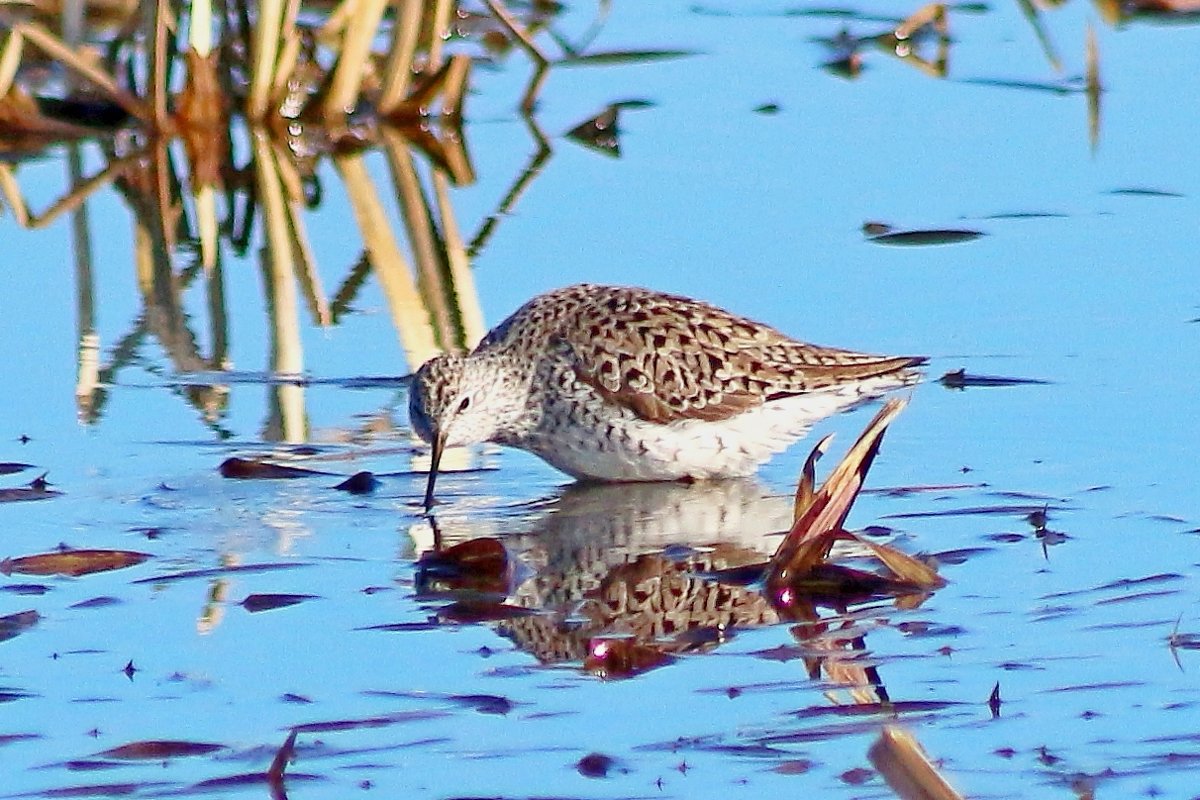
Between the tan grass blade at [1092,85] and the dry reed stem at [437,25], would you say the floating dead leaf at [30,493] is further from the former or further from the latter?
the tan grass blade at [1092,85]

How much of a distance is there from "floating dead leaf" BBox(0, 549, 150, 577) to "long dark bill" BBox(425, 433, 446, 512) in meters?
0.96

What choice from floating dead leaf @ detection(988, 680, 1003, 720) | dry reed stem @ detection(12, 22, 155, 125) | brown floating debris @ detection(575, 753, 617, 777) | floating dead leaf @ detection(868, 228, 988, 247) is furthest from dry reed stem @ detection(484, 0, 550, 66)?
brown floating debris @ detection(575, 753, 617, 777)

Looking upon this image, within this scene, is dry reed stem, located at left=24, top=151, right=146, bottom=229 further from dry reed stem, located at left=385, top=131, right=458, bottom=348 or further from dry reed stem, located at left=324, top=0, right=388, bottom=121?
dry reed stem, located at left=385, top=131, right=458, bottom=348

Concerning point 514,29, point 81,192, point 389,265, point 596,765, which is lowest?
point 596,765

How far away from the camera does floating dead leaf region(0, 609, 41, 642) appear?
597 cm

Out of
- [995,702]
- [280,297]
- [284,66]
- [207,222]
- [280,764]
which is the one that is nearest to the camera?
[280,764]

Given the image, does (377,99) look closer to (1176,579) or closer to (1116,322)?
(1116,322)

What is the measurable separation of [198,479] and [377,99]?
17.9ft

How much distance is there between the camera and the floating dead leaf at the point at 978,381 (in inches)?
327

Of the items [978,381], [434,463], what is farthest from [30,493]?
[978,381]

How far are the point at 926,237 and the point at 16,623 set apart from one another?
506cm

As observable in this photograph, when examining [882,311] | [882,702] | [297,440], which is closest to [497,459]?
[297,440]

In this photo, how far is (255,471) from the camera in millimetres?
7496

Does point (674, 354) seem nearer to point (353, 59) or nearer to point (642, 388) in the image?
point (642, 388)
